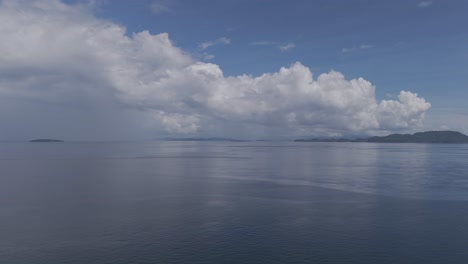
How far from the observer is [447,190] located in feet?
207

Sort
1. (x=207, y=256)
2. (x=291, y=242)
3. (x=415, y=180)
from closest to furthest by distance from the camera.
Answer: (x=207, y=256) < (x=291, y=242) < (x=415, y=180)

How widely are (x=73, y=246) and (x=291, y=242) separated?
2128cm

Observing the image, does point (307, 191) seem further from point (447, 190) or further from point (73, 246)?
point (73, 246)

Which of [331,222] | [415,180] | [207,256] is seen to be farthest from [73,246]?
[415,180]

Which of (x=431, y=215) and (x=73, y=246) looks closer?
(x=73, y=246)

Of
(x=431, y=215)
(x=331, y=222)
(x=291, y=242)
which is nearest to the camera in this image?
(x=291, y=242)

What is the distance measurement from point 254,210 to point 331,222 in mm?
10554

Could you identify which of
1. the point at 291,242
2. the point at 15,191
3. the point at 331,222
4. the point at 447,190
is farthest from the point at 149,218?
the point at 447,190

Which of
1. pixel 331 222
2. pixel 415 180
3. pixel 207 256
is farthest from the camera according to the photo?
pixel 415 180

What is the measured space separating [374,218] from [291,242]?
47.8 feet

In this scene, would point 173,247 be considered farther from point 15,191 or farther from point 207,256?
point 15,191

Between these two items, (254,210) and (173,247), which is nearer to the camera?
(173,247)

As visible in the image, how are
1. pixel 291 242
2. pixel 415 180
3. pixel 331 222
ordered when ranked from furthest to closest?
pixel 415 180, pixel 331 222, pixel 291 242

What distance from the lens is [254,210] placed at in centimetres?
4781
